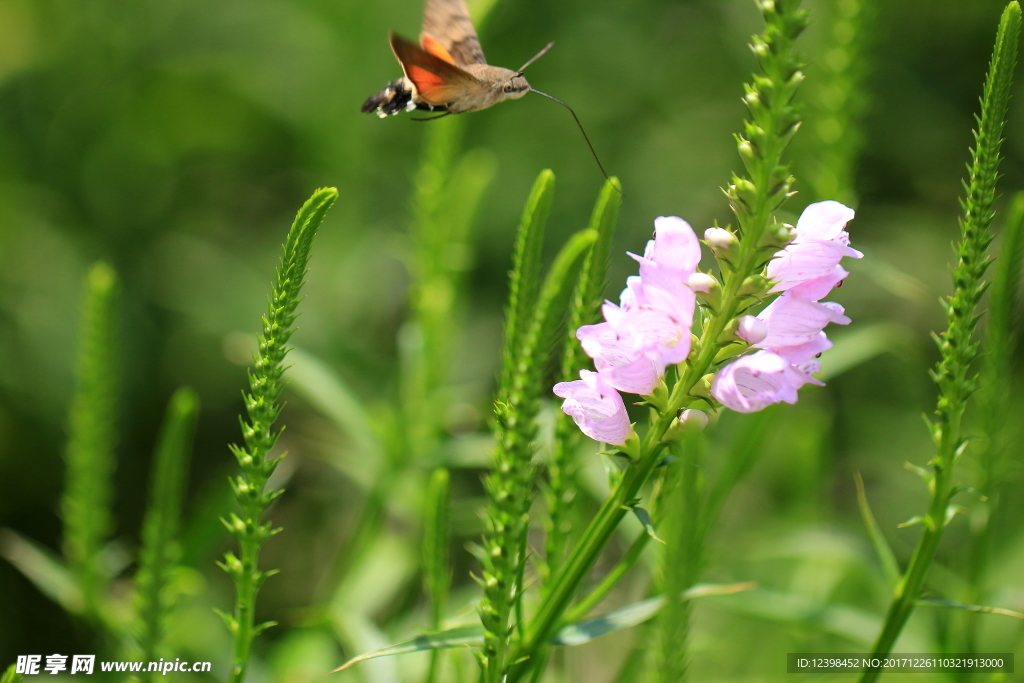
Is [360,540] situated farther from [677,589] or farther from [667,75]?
[667,75]

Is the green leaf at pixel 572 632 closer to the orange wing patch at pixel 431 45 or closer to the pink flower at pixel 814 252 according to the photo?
the pink flower at pixel 814 252

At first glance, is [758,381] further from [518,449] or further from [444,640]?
[444,640]

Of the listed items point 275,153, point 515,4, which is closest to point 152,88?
point 275,153

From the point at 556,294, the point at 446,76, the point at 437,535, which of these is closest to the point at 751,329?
the point at 556,294

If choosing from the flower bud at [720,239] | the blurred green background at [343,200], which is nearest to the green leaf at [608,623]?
the flower bud at [720,239]

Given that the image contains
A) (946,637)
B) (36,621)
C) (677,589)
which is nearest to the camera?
(677,589)
